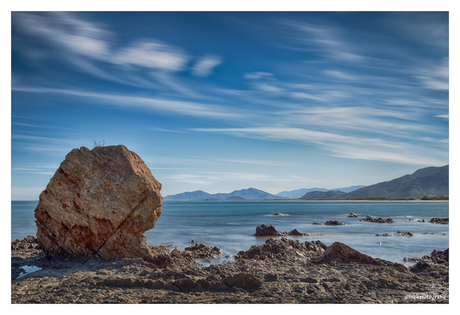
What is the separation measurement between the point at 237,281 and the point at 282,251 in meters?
4.83

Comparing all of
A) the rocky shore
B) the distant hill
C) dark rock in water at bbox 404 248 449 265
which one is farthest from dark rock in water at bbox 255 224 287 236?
the distant hill

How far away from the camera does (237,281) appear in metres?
8.09

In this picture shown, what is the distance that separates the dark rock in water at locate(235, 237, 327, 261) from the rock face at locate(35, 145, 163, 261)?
169 inches

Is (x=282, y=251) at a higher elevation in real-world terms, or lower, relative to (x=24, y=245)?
higher

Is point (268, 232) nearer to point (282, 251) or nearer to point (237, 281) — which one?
point (282, 251)

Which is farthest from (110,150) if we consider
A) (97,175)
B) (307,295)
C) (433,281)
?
(433,281)

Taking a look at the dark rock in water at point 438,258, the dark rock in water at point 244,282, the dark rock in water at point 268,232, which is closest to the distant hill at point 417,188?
the dark rock in water at point 268,232

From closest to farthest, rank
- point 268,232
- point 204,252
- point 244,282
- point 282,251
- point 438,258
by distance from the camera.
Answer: point 244,282
point 438,258
point 282,251
point 204,252
point 268,232

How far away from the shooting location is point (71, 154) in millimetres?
10570

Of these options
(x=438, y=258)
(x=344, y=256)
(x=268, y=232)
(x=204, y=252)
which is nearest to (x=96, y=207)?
(x=204, y=252)

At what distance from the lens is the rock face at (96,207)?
1045 cm

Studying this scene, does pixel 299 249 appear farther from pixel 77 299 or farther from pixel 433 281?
pixel 77 299

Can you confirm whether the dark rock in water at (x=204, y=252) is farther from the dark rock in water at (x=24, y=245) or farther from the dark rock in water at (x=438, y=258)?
the dark rock in water at (x=438, y=258)

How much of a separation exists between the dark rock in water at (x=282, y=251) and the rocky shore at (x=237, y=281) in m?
0.45
